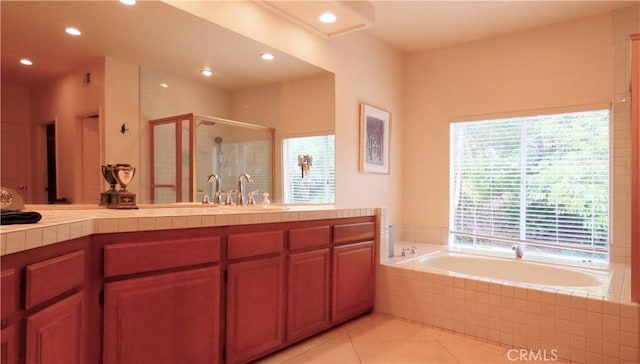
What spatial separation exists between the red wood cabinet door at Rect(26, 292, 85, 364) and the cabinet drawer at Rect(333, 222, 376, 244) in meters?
1.50

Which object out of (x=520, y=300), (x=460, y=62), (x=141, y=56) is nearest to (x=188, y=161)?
(x=141, y=56)

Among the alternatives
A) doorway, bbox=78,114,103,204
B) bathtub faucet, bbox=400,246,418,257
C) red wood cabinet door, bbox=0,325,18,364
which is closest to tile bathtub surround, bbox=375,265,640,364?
bathtub faucet, bbox=400,246,418,257

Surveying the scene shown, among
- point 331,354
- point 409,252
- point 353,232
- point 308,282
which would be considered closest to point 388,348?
point 331,354

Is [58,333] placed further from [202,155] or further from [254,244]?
[202,155]

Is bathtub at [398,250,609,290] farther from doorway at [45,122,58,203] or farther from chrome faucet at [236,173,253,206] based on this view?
doorway at [45,122,58,203]

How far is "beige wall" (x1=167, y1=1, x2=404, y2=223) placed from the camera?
2.56m

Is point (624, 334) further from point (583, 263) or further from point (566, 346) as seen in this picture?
point (583, 263)

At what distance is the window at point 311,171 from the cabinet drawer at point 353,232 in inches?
19.5

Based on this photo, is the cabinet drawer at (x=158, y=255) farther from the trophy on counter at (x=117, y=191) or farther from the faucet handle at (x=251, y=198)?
the faucet handle at (x=251, y=198)

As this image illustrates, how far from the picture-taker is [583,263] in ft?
9.78

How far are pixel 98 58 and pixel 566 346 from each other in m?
3.02

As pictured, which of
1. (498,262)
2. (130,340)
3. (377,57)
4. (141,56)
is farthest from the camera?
(377,57)

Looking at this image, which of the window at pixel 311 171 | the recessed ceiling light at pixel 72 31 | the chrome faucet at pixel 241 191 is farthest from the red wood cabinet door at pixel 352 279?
the recessed ceiling light at pixel 72 31

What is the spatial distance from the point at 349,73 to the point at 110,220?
250cm
